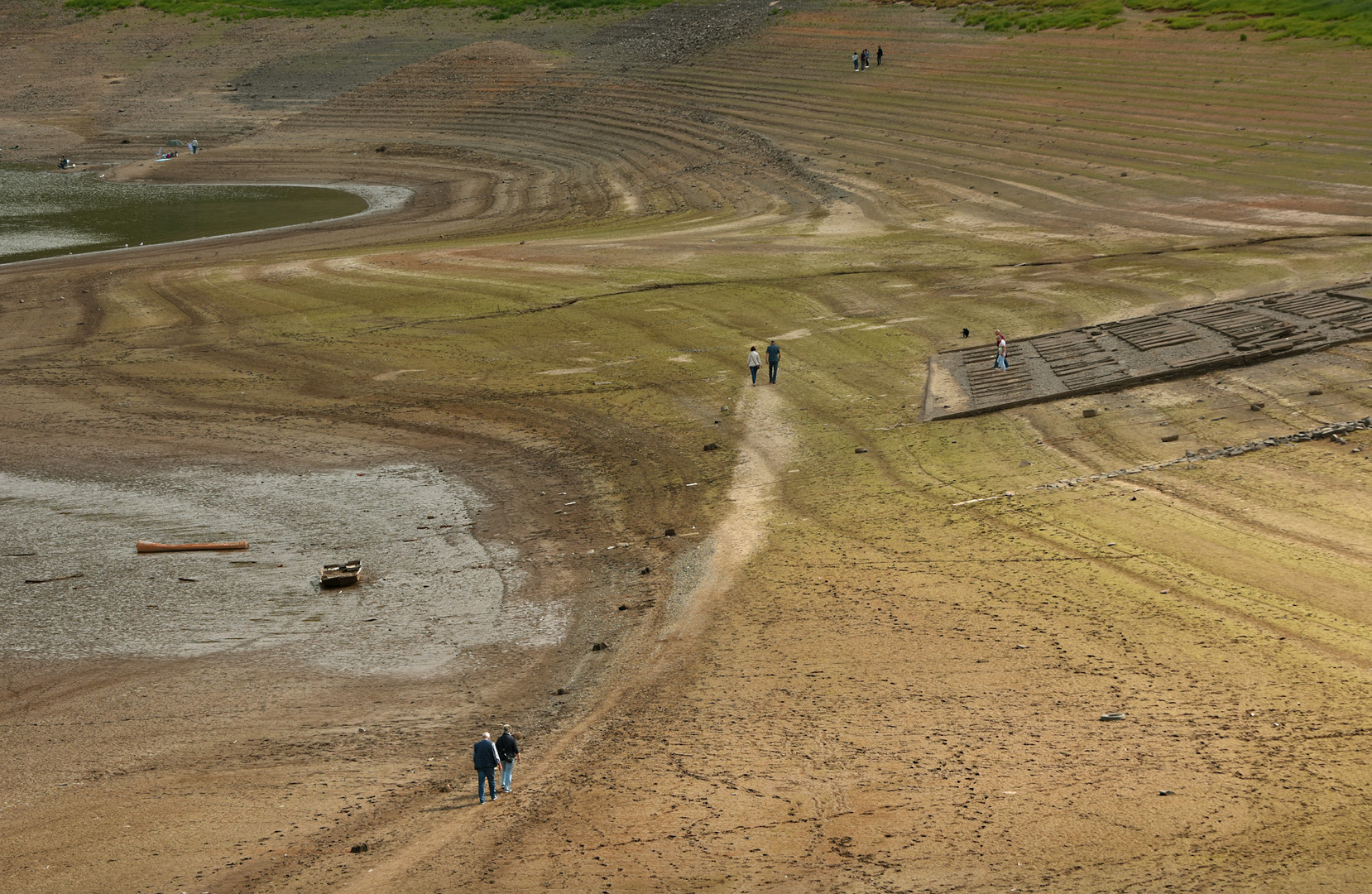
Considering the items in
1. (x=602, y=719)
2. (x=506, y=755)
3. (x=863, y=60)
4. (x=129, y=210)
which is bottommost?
(x=602, y=719)

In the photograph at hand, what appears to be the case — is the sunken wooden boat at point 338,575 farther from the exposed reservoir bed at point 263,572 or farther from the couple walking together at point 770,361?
the couple walking together at point 770,361

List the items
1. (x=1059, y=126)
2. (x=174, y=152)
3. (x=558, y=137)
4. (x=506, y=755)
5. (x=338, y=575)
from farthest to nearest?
1. (x=174, y=152)
2. (x=558, y=137)
3. (x=1059, y=126)
4. (x=338, y=575)
5. (x=506, y=755)

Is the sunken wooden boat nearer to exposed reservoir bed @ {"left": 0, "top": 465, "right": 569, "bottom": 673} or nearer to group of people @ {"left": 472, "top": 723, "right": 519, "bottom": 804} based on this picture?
exposed reservoir bed @ {"left": 0, "top": 465, "right": 569, "bottom": 673}

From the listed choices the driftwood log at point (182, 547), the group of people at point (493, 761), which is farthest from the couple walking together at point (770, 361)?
the group of people at point (493, 761)

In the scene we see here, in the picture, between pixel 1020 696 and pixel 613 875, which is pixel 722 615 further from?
pixel 613 875

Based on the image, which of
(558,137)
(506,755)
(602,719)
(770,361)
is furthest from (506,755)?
(558,137)

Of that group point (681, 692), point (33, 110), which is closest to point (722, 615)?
point (681, 692)

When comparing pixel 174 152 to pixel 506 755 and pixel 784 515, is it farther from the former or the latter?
pixel 506 755
